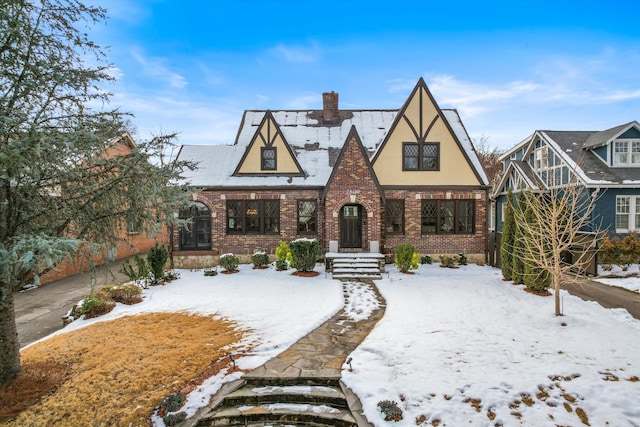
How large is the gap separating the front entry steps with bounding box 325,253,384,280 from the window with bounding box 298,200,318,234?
2446mm

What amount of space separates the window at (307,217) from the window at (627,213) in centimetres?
1553

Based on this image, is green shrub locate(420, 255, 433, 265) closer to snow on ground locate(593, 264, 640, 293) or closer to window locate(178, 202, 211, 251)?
snow on ground locate(593, 264, 640, 293)

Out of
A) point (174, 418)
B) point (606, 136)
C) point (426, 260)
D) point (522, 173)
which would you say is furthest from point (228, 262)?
point (606, 136)

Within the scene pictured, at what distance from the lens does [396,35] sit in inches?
602

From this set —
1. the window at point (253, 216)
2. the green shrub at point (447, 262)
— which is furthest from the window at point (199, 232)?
the green shrub at point (447, 262)

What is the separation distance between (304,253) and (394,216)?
559 centimetres

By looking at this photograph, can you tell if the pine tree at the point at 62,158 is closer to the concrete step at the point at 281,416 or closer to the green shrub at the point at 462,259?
the concrete step at the point at 281,416

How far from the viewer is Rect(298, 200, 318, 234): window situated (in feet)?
54.9

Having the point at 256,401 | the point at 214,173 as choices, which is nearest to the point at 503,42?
the point at 214,173

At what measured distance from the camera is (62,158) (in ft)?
16.1

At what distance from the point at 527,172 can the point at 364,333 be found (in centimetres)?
1936

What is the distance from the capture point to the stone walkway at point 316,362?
4.97 metres

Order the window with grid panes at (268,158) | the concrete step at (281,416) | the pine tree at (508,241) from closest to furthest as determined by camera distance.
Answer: the concrete step at (281,416), the pine tree at (508,241), the window with grid panes at (268,158)

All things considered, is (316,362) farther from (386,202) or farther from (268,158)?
(268,158)
